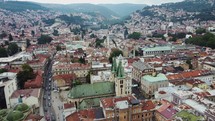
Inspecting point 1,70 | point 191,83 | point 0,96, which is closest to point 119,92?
point 191,83

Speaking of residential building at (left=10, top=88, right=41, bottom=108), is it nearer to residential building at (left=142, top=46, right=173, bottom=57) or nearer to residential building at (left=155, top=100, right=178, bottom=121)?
residential building at (left=155, top=100, right=178, bottom=121)

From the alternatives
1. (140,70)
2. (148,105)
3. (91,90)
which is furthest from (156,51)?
Answer: (148,105)

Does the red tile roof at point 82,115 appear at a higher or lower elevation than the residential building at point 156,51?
higher

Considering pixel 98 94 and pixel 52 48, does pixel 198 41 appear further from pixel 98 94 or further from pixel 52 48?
pixel 98 94

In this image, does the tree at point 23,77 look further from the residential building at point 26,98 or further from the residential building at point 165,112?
the residential building at point 165,112

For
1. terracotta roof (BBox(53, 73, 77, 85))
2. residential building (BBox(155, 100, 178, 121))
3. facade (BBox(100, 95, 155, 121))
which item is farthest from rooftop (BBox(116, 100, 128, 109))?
terracotta roof (BBox(53, 73, 77, 85))

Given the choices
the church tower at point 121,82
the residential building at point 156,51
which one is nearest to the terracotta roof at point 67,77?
the church tower at point 121,82
